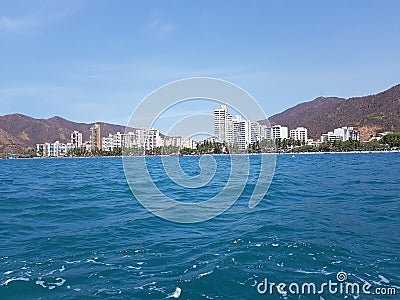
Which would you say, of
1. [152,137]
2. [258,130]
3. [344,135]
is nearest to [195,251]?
[152,137]

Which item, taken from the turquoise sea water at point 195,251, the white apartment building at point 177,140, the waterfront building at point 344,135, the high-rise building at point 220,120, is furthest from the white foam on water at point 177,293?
the waterfront building at point 344,135

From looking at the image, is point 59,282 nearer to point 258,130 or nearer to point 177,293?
point 177,293

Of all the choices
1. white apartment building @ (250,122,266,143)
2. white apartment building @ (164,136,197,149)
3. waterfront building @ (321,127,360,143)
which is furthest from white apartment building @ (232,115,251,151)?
waterfront building @ (321,127,360,143)

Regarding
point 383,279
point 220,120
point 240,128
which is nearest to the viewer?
point 383,279

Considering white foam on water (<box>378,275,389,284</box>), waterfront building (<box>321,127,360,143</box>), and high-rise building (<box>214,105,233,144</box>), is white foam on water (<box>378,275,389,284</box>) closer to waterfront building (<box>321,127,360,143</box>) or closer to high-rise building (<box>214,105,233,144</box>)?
high-rise building (<box>214,105,233,144</box>)

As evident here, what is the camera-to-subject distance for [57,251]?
358 inches

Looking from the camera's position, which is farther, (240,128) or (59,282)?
(240,128)

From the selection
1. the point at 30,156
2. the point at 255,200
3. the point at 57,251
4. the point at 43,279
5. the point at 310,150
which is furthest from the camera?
the point at 30,156

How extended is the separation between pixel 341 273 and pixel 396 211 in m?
7.61

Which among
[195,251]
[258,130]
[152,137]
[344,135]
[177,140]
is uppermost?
[344,135]

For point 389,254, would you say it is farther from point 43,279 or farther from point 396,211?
point 43,279

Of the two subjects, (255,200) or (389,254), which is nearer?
(389,254)

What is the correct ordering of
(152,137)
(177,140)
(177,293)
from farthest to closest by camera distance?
(152,137)
(177,140)
(177,293)

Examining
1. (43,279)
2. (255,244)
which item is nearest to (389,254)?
(255,244)
